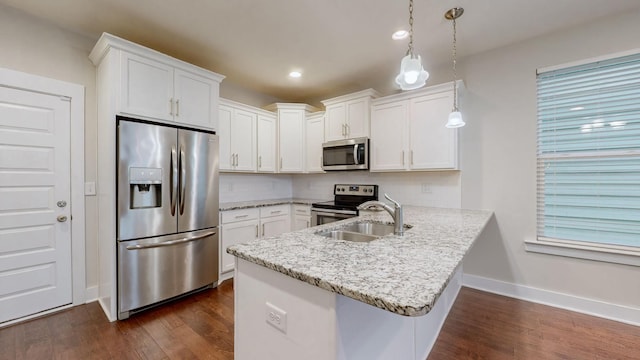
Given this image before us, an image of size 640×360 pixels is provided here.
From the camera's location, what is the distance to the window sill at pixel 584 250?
7.30 ft

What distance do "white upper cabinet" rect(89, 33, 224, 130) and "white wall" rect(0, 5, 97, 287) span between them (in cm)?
16

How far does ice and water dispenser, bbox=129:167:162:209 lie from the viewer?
90.6 inches

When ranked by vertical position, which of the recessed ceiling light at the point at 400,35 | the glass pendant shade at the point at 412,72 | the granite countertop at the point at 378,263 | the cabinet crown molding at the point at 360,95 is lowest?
the granite countertop at the point at 378,263

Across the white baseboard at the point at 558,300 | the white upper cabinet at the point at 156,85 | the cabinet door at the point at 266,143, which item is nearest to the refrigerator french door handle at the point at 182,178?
the white upper cabinet at the point at 156,85

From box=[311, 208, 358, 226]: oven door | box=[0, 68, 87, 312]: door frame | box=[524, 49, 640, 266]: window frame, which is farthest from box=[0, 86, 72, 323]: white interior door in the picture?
box=[524, 49, 640, 266]: window frame

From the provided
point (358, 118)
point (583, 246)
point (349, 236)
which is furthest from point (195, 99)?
point (583, 246)

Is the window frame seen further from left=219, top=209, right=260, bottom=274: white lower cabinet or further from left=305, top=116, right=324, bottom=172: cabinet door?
left=219, top=209, right=260, bottom=274: white lower cabinet

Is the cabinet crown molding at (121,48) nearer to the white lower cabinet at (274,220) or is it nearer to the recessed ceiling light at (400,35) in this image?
the white lower cabinet at (274,220)

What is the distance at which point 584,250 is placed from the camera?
7.86ft

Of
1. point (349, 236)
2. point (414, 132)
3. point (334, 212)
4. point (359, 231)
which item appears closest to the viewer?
point (349, 236)

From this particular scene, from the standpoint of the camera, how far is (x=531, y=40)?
2.65 metres

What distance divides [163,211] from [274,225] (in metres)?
1.49

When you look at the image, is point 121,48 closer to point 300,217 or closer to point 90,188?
point 90,188

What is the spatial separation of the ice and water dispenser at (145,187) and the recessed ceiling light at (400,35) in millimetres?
2569
